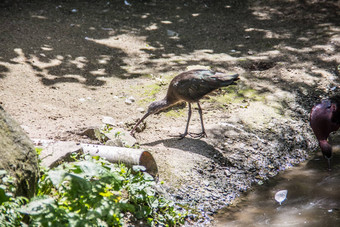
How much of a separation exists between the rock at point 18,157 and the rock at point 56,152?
1.41 feet

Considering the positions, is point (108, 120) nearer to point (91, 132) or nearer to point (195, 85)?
point (91, 132)

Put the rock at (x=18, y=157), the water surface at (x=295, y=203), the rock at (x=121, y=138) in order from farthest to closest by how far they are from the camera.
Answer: the rock at (x=121, y=138), the water surface at (x=295, y=203), the rock at (x=18, y=157)

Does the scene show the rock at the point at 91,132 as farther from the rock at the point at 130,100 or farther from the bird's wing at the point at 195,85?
the rock at the point at 130,100

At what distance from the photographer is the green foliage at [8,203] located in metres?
3.24

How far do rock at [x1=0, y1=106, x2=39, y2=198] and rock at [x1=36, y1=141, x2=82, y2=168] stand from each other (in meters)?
0.43

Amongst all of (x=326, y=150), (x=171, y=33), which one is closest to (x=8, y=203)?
(x=326, y=150)

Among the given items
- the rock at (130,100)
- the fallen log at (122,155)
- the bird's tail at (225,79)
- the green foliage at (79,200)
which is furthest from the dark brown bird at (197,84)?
the green foliage at (79,200)

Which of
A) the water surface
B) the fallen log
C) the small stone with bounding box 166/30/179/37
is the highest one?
the fallen log

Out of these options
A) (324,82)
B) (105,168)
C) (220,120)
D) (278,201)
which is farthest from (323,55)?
(105,168)

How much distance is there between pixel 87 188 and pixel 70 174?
0.17m

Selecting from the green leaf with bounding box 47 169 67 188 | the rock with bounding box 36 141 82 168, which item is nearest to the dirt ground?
the rock with bounding box 36 141 82 168

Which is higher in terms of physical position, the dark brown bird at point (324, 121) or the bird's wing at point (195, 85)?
the bird's wing at point (195, 85)

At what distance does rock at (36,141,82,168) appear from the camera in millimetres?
4277

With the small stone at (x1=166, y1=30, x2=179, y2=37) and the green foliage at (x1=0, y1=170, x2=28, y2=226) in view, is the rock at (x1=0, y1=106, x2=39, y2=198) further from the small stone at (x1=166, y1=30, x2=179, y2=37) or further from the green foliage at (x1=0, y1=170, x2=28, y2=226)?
the small stone at (x1=166, y1=30, x2=179, y2=37)
